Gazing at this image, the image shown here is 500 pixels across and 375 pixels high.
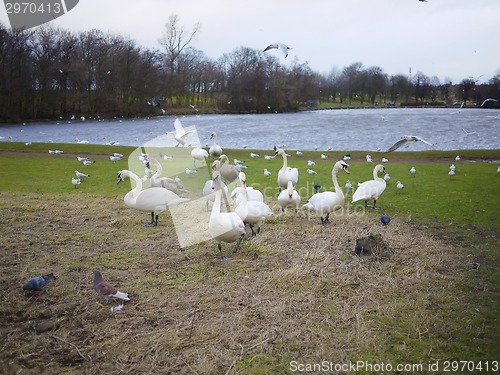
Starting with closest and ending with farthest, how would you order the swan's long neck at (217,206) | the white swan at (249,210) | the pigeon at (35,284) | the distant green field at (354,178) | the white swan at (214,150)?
the pigeon at (35,284) < the swan's long neck at (217,206) < the white swan at (249,210) < the distant green field at (354,178) < the white swan at (214,150)

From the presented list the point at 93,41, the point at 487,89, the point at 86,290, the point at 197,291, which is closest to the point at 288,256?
the point at 197,291

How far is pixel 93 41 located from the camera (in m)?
58.3

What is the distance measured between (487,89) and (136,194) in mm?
63539

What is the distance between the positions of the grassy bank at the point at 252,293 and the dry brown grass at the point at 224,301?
0.07ft

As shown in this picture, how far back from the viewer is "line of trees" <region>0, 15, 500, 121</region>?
5099 centimetres

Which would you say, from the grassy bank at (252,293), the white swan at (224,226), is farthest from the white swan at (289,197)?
the white swan at (224,226)

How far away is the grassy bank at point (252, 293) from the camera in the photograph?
4285 millimetres

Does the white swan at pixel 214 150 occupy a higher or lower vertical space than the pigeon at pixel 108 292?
higher

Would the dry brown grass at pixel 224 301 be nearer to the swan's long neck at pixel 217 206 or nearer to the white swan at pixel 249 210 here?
the white swan at pixel 249 210

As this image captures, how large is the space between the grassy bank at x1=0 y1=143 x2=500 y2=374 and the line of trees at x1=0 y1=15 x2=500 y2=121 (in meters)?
34.3

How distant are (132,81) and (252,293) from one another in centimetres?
5741

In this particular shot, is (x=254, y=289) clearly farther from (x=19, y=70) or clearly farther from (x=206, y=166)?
(x=19, y=70)

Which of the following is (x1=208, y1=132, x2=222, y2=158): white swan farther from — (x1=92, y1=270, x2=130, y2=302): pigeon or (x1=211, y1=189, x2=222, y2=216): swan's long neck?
(x1=92, y1=270, x2=130, y2=302): pigeon

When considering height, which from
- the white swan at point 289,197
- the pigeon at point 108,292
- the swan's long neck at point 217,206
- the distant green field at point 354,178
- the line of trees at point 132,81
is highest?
the line of trees at point 132,81
